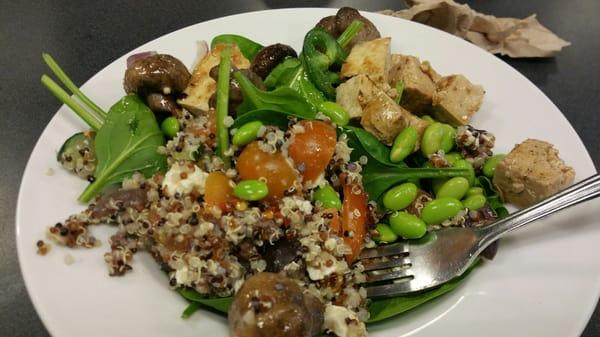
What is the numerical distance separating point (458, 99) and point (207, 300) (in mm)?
1397

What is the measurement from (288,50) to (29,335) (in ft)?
5.76

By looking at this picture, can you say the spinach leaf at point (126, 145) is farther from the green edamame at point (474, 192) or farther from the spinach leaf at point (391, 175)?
the green edamame at point (474, 192)

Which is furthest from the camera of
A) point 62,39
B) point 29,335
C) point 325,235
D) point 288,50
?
point 62,39

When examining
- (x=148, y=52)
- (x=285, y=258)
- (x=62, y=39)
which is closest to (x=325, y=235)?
(x=285, y=258)

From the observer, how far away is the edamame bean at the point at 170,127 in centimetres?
222

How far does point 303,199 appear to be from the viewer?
1934 mm

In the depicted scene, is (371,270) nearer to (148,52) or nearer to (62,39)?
(148,52)

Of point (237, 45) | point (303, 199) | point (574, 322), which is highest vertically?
point (237, 45)

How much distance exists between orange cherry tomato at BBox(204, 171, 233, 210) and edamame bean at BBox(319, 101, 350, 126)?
578mm

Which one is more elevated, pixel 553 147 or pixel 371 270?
pixel 553 147

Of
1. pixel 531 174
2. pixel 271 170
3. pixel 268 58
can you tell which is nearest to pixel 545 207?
pixel 531 174

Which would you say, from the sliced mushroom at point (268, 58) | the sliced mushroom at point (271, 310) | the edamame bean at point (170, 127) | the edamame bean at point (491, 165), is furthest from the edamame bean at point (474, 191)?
the edamame bean at point (170, 127)

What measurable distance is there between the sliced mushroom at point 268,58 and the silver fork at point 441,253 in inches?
38.9

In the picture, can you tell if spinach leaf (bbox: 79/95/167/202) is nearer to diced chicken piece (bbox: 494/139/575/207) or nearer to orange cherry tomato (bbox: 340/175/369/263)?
orange cherry tomato (bbox: 340/175/369/263)
